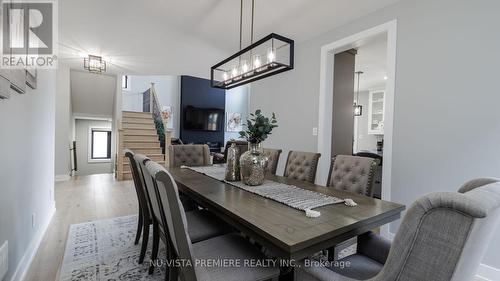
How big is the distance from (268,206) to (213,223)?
0.58 meters

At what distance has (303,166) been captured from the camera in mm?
2488

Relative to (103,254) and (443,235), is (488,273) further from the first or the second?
(103,254)

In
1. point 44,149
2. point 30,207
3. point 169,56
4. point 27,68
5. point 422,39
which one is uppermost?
point 169,56

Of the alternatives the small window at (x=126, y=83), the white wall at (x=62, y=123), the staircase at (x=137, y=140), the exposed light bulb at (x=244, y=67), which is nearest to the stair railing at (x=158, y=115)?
the staircase at (x=137, y=140)

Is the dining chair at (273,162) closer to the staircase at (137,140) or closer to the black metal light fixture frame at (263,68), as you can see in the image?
the black metal light fixture frame at (263,68)

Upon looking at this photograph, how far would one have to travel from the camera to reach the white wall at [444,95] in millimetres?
1950

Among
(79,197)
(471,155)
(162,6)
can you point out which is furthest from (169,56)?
(471,155)

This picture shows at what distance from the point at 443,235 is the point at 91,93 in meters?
7.84

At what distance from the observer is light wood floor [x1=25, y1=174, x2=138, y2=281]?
2023 millimetres

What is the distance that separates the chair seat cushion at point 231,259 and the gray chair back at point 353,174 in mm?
1022

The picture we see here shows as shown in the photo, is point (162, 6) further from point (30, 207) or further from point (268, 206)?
point (268, 206)

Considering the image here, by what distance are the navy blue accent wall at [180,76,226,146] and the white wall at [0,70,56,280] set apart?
567cm

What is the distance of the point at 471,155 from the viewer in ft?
6.67

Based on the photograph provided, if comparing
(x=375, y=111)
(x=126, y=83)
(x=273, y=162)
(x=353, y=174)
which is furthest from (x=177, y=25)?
(x=126, y=83)
